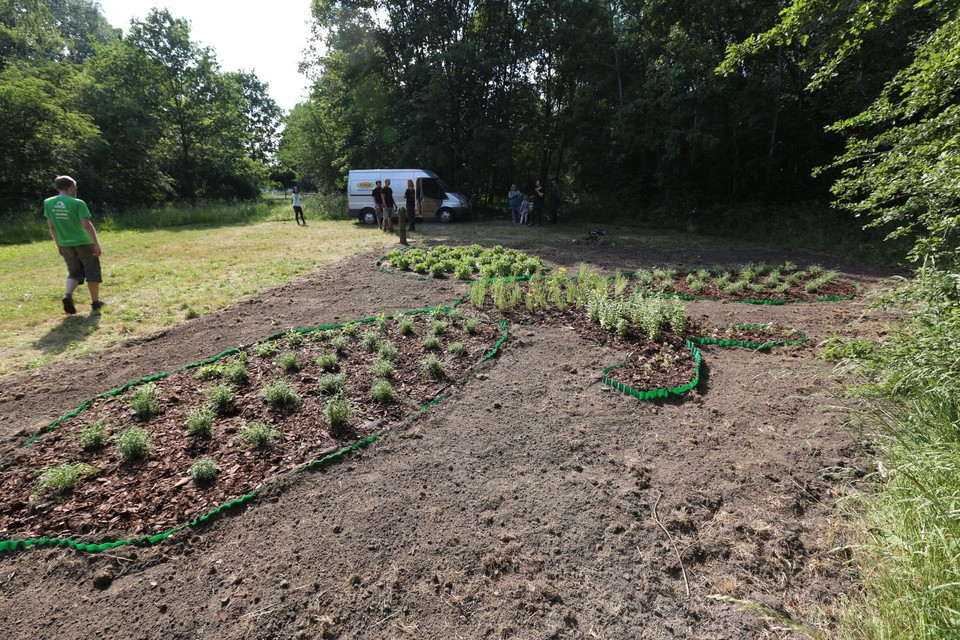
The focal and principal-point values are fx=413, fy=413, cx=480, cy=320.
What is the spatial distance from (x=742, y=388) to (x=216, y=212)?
22604 mm

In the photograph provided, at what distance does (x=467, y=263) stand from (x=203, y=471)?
652 cm

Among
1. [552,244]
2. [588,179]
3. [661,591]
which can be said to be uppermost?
[588,179]

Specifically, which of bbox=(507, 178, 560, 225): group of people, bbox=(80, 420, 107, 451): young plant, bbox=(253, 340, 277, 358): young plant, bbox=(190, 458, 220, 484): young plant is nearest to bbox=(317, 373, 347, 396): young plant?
bbox=(253, 340, 277, 358): young plant

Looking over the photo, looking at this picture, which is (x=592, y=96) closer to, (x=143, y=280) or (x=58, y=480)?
(x=143, y=280)

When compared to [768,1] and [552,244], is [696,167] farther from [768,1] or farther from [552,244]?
[552,244]

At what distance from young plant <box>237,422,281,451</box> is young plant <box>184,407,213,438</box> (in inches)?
11.0

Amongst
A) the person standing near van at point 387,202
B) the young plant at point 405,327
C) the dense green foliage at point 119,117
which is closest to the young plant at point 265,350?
the young plant at point 405,327

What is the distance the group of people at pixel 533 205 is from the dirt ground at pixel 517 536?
14.1 meters

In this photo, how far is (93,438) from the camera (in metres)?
2.96

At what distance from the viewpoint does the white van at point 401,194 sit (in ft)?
58.3

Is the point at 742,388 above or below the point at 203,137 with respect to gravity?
below

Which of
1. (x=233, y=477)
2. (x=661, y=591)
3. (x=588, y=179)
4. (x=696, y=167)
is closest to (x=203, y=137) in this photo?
(x=588, y=179)

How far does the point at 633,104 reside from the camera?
586 inches

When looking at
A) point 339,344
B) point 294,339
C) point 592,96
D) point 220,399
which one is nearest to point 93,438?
point 220,399
